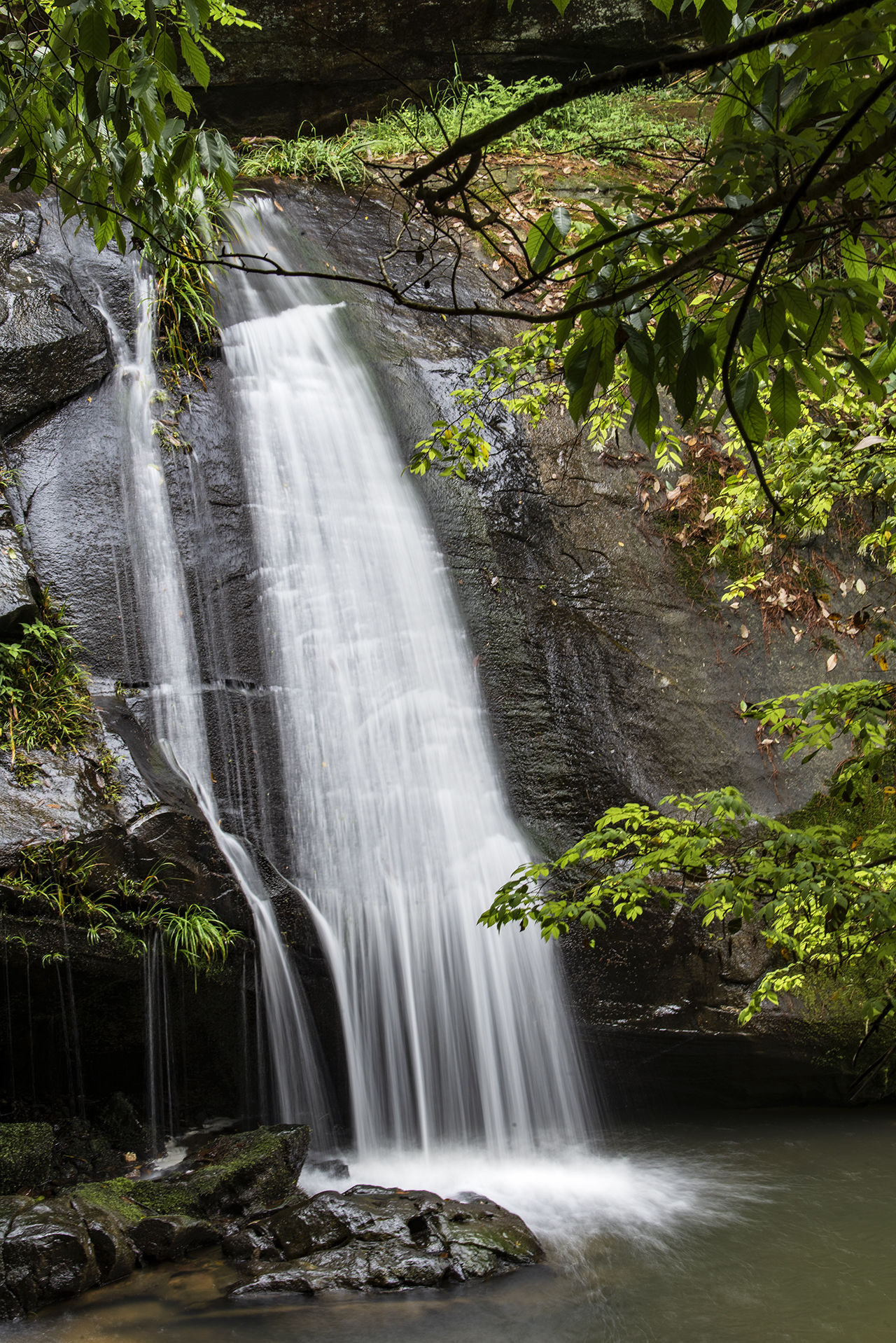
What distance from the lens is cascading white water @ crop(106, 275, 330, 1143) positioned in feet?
17.3

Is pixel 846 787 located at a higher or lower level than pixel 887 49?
lower

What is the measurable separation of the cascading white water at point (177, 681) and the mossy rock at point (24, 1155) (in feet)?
4.20

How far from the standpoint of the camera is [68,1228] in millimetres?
3766

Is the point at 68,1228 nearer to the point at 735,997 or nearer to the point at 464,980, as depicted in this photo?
the point at 464,980

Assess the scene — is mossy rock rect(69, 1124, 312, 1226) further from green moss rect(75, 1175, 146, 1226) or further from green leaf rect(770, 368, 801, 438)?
green leaf rect(770, 368, 801, 438)

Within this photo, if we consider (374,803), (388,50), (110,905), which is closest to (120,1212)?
(110,905)

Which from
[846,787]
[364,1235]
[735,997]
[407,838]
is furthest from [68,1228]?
[735,997]

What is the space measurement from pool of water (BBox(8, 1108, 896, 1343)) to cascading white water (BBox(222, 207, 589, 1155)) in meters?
0.49

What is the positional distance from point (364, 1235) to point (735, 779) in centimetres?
448

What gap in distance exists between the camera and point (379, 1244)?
4.02 meters

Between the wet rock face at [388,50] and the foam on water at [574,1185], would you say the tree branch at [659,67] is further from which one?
the wet rock face at [388,50]

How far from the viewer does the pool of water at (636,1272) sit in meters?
3.53

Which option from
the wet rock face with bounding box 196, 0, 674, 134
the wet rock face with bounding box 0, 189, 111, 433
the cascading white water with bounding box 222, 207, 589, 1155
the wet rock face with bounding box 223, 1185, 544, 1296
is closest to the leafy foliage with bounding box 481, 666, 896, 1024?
the wet rock face with bounding box 223, 1185, 544, 1296

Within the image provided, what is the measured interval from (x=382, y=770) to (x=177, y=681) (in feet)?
5.18
